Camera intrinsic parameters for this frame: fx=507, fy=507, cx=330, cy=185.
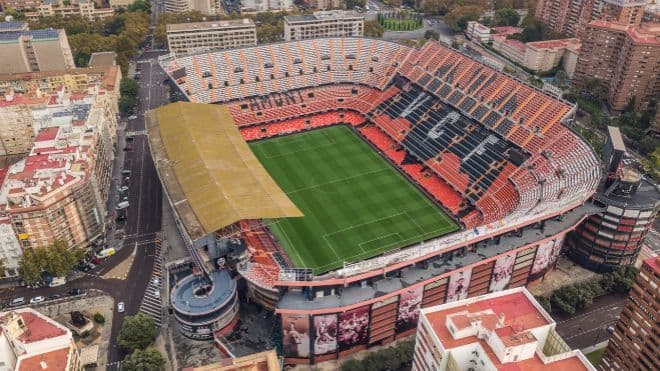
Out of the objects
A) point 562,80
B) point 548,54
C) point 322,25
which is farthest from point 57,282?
point 548,54

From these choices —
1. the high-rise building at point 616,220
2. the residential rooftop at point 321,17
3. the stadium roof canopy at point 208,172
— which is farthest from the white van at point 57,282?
the residential rooftop at point 321,17

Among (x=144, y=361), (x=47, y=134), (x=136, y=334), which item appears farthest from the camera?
(x=47, y=134)

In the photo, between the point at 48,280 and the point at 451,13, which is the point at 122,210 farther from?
the point at 451,13

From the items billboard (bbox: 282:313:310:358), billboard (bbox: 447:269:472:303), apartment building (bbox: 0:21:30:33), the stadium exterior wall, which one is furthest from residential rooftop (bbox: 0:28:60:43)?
billboard (bbox: 447:269:472:303)

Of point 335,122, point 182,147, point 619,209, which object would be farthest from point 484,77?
point 182,147

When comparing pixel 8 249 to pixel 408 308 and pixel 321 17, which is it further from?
pixel 321 17

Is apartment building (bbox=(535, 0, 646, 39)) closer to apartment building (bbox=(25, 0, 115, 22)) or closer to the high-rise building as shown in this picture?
the high-rise building
